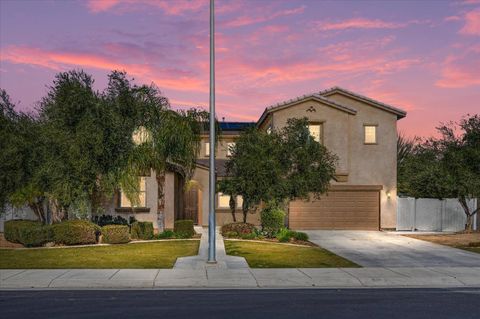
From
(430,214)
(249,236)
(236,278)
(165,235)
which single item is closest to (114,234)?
(165,235)

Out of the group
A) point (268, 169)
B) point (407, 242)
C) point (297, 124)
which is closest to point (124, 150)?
point (268, 169)

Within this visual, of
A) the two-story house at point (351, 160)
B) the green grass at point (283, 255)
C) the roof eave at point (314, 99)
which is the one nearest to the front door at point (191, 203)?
the two-story house at point (351, 160)

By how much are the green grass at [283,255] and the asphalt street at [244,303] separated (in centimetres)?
467

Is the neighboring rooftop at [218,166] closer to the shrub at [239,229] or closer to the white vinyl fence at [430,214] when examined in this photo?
the shrub at [239,229]

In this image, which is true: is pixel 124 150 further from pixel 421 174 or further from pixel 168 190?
pixel 421 174

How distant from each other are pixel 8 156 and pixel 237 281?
1348 cm

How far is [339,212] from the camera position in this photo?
118 ft

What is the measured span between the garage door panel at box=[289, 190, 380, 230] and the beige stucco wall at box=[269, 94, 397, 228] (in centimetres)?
63

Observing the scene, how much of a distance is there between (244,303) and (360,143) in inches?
994

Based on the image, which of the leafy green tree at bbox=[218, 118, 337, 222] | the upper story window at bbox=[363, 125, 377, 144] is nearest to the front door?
the leafy green tree at bbox=[218, 118, 337, 222]

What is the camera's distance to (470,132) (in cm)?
3356

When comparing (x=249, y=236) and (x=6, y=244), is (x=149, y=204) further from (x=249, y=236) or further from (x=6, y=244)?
(x=6, y=244)

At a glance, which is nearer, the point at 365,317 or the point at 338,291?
the point at 365,317

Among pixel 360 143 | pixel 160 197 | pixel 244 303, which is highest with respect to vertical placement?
pixel 360 143
